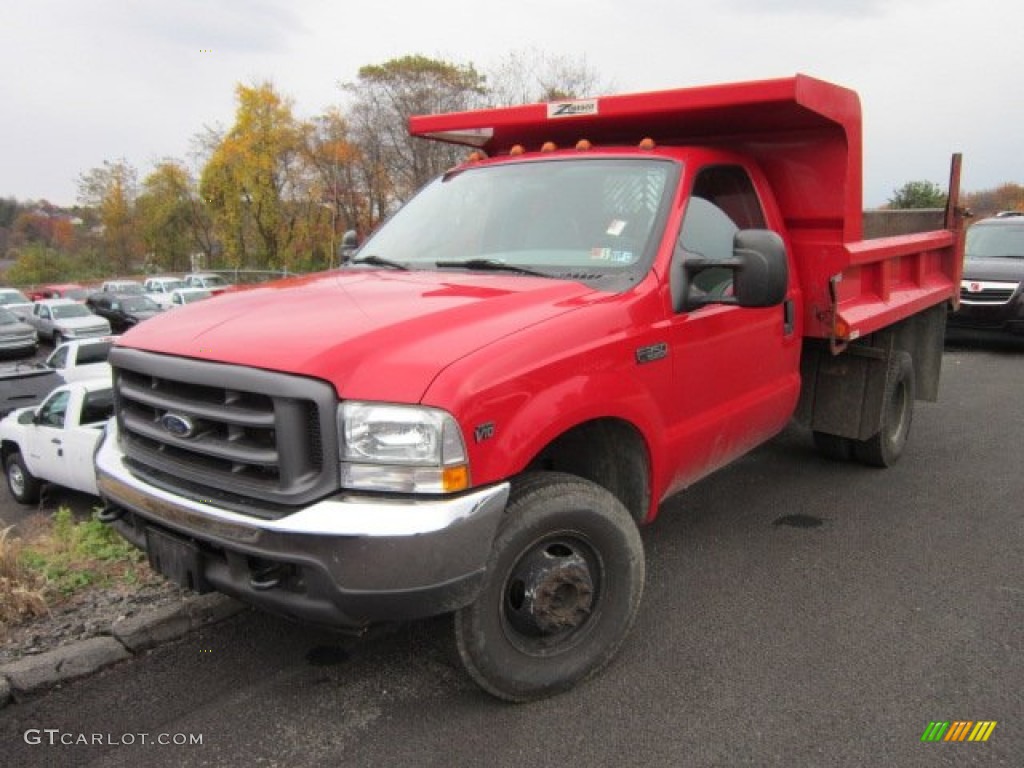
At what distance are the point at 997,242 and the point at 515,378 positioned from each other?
495 inches

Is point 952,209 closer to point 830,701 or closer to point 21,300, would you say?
point 830,701

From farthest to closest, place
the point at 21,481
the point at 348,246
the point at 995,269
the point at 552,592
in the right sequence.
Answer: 1. the point at 995,269
2. the point at 21,481
3. the point at 348,246
4. the point at 552,592

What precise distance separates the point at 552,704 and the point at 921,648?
5.20 feet

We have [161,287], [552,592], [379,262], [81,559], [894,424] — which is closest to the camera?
[552,592]

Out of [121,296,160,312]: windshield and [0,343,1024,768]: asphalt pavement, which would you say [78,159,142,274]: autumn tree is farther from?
[0,343,1024,768]: asphalt pavement

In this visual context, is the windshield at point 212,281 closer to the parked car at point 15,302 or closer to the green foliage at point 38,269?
the parked car at point 15,302

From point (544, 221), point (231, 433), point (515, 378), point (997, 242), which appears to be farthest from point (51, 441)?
point (997, 242)

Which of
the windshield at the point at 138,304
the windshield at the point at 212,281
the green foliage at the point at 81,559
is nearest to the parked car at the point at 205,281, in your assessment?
the windshield at the point at 212,281

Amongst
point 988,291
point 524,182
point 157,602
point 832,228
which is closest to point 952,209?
point 832,228

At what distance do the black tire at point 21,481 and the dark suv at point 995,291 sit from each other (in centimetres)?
1233

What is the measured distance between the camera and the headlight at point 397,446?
2.44 metres

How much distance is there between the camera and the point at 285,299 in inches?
128

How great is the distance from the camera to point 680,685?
3.10 m

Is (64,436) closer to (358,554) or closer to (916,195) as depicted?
(358,554)
